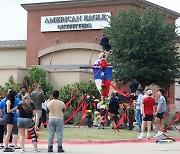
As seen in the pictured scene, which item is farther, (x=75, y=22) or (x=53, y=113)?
(x=75, y=22)

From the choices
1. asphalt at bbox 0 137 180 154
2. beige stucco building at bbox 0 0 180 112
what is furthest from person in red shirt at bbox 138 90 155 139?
beige stucco building at bbox 0 0 180 112

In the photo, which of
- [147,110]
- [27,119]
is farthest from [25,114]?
[147,110]

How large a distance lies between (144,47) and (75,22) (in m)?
10.1

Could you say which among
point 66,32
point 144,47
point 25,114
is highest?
point 66,32

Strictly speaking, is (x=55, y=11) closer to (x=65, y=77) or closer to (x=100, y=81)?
(x=65, y=77)

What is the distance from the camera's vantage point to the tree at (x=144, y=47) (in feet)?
116

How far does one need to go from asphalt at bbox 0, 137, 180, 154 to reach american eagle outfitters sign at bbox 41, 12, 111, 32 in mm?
24166

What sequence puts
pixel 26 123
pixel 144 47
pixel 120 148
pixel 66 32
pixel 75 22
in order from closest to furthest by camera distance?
1. pixel 26 123
2. pixel 120 148
3. pixel 144 47
4. pixel 75 22
5. pixel 66 32

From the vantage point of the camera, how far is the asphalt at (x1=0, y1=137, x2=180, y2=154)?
583 inches

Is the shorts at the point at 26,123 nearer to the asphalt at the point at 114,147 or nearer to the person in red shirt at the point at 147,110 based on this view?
the asphalt at the point at 114,147

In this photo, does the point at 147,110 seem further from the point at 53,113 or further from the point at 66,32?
the point at 66,32

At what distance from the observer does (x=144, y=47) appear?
35344mm

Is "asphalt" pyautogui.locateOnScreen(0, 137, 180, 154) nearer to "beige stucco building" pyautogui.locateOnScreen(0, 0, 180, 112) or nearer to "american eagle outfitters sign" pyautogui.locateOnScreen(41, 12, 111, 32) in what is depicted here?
"beige stucco building" pyautogui.locateOnScreen(0, 0, 180, 112)

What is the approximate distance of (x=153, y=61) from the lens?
118 ft
